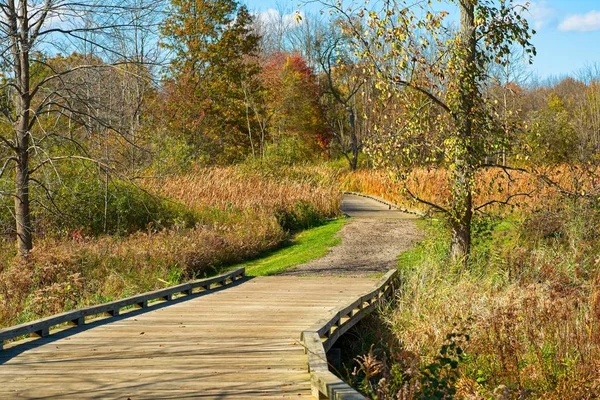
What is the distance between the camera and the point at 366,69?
13195 millimetres

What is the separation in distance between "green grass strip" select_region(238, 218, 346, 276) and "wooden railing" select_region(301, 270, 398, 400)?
397cm

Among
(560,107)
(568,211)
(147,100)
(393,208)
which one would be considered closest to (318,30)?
(560,107)

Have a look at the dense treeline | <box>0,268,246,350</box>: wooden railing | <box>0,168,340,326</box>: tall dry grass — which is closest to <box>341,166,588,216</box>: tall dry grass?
the dense treeline

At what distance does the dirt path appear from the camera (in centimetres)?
1681

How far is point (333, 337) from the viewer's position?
31.4 feet

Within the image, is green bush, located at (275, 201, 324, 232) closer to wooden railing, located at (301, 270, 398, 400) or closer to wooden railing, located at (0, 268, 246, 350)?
wooden railing, located at (0, 268, 246, 350)

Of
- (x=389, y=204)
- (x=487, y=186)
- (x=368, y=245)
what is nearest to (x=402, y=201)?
(x=368, y=245)

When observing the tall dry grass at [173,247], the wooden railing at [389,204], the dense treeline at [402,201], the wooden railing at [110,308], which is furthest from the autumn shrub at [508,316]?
the wooden railing at [389,204]

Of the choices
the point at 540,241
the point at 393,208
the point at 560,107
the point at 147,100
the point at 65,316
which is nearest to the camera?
the point at 65,316

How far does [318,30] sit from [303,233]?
35366 millimetres

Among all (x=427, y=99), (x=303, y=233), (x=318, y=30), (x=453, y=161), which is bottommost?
(x=303, y=233)

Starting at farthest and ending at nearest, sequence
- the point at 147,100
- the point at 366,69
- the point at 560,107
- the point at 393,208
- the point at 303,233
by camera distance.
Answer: the point at 560,107
the point at 147,100
the point at 393,208
the point at 303,233
the point at 366,69

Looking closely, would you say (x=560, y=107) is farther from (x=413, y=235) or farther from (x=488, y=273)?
(x=488, y=273)

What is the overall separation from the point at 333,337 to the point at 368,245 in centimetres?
963
